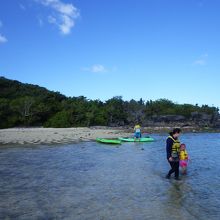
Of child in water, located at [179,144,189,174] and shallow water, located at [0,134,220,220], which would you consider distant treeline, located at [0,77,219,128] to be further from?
child in water, located at [179,144,189,174]

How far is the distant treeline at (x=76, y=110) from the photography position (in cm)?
7138

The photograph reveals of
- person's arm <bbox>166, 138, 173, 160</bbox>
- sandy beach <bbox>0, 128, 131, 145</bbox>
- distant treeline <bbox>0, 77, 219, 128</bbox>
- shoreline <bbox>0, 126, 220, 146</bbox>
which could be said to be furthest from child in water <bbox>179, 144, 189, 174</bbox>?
distant treeline <bbox>0, 77, 219, 128</bbox>

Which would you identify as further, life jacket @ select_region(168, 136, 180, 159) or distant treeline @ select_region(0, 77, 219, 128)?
distant treeline @ select_region(0, 77, 219, 128)

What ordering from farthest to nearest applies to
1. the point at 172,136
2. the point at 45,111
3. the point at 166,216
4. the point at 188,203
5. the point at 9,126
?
the point at 45,111 < the point at 9,126 < the point at 172,136 < the point at 188,203 < the point at 166,216

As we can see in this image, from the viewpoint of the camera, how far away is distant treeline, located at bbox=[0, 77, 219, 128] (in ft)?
234

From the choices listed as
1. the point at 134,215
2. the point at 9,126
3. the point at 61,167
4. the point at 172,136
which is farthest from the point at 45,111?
the point at 134,215

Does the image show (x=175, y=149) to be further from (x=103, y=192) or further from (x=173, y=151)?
(x=103, y=192)

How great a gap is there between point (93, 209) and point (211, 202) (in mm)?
4261

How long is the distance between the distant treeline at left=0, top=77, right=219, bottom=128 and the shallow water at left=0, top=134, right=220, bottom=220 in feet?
163

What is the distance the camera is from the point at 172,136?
15.4m

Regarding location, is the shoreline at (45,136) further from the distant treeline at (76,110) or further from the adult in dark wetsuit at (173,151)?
the adult in dark wetsuit at (173,151)

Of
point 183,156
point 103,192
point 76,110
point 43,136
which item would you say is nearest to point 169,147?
point 183,156

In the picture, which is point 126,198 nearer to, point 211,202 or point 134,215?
point 134,215

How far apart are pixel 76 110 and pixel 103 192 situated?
7018 cm
